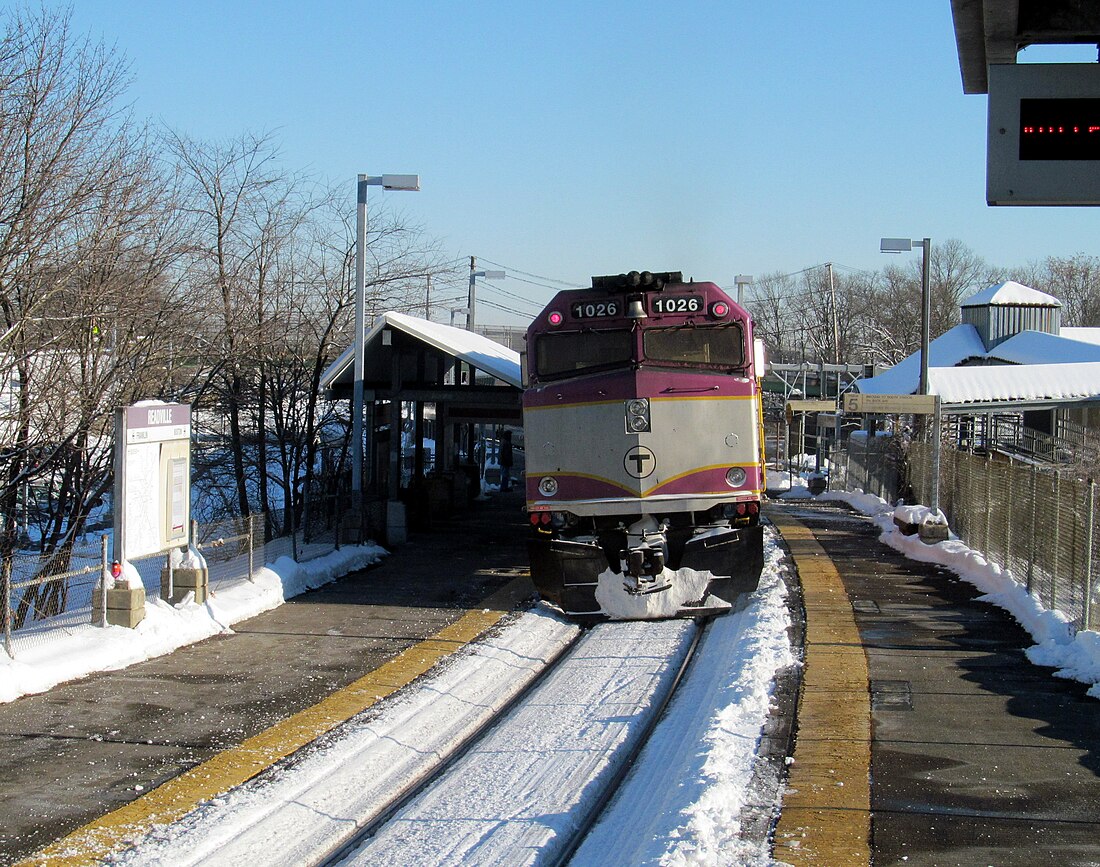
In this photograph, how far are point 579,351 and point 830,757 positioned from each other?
6.61 m

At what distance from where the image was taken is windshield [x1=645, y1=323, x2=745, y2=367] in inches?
496

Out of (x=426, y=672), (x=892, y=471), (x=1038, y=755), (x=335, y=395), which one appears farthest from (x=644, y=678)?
(x=892, y=471)

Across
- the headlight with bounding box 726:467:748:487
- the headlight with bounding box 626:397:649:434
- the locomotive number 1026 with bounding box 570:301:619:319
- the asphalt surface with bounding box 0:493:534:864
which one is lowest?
the asphalt surface with bounding box 0:493:534:864

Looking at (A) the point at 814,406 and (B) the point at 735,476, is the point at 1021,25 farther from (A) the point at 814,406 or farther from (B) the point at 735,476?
(A) the point at 814,406

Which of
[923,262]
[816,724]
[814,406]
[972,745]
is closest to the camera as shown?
[972,745]

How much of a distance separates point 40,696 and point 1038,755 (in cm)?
753

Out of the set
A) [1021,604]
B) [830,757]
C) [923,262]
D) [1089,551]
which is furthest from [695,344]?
[923,262]

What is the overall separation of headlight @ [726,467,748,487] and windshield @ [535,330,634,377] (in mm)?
1710

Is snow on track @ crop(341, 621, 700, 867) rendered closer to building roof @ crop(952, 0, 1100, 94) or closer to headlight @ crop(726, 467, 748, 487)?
headlight @ crop(726, 467, 748, 487)

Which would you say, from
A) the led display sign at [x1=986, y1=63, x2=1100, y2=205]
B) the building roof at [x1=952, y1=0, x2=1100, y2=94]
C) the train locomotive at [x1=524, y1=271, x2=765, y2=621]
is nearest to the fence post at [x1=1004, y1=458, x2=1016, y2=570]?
the train locomotive at [x1=524, y1=271, x2=765, y2=621]

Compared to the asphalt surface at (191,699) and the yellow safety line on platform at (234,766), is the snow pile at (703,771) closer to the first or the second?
the yellow safety line on platform at (234,766)

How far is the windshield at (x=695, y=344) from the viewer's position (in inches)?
496

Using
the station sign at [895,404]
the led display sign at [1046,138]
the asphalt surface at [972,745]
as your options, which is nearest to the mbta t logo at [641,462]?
the asphalt surface at [972,745]

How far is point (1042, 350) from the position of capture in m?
44.8
